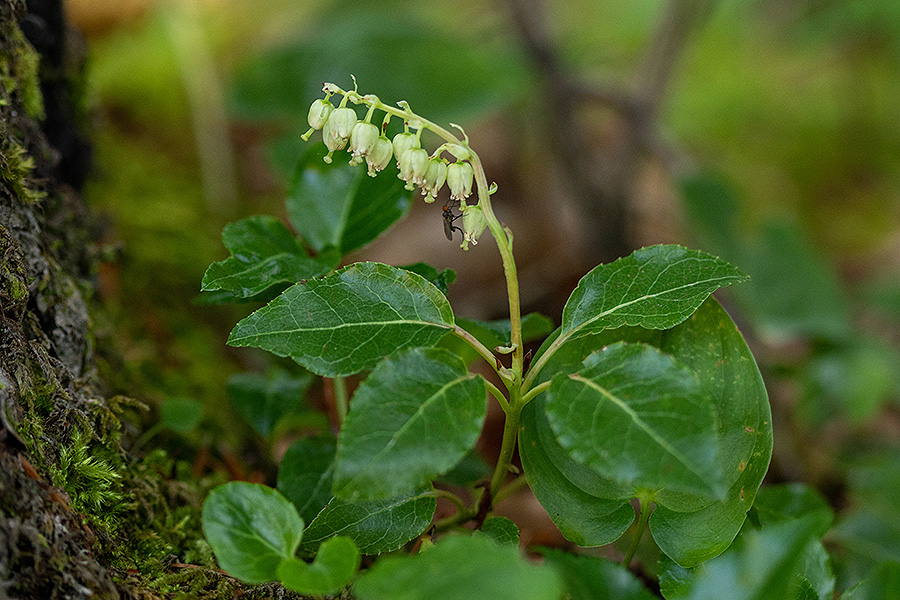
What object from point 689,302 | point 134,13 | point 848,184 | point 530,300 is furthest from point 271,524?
point 848,184

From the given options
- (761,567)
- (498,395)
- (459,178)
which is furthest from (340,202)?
(761,567)

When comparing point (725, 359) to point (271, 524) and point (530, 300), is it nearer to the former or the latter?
point (271, 524)

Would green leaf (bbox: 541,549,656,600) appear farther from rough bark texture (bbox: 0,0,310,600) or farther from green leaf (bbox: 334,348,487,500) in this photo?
rough bark texture (bbox: 0,0,310,600)

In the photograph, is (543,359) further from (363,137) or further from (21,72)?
(21,72)

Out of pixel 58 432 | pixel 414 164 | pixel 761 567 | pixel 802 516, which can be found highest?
pixel 414 164

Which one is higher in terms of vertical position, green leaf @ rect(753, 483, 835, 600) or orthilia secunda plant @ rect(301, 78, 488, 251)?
orthilia secunda plant @ rect(301, 78, 488, 251)

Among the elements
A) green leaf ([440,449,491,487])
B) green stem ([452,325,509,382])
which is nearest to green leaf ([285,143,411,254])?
green stem ([452,325,509,382])

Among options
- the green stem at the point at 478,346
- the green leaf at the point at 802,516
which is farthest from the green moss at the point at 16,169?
the green leaf at the point at 802,516
